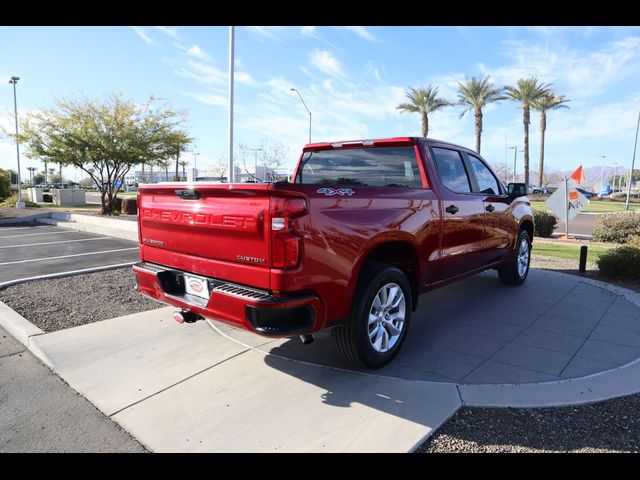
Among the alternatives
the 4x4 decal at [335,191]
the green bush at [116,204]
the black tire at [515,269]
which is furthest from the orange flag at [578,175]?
the green bush at [116,204]

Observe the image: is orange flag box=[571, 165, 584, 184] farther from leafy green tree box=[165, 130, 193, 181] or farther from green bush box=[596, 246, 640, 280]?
leafy green tree box=[165, 130, 193, 181]

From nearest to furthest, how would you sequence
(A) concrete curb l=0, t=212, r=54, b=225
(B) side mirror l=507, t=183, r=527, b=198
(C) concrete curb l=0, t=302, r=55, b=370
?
(C) concrete curb l=0, t=302, r=55, b=370 → (B) side mirror l=507, t=183, r=527, b=198 → (A) concrete curb l=0, t=212, r=54, b=225

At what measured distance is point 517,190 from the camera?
6.18 metres

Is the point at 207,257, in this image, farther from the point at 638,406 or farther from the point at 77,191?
the point at 77,191

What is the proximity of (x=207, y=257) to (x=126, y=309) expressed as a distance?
2563 millimetres

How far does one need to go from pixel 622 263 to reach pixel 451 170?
161 inches

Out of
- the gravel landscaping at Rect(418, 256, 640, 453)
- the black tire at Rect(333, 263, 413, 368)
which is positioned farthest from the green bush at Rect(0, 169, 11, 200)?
the gravel landscaping at Rect(418, 256, 640, 453)

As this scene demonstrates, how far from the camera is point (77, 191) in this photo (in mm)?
32344

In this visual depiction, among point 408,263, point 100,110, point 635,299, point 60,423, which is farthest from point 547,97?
point 60,423

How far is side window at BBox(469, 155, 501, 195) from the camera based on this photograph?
211 inches

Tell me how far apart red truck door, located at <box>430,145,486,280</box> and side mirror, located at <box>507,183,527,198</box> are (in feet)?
3.97

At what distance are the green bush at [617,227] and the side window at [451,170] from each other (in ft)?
32.6

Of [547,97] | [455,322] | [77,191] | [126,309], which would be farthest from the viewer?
[547,97]

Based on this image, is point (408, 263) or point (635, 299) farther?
point (635, 299)
